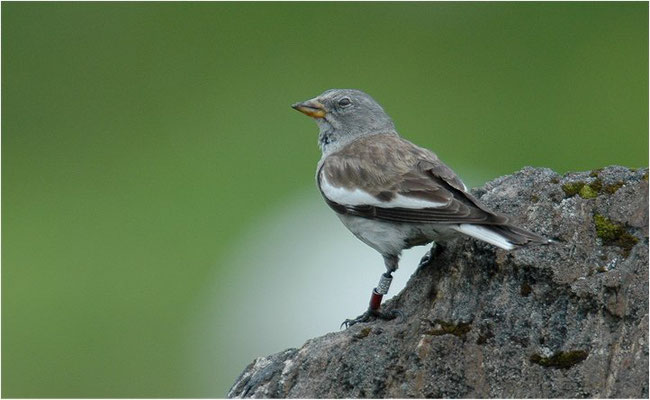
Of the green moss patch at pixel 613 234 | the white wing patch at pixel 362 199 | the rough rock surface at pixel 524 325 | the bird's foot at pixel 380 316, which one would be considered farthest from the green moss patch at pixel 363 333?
the green moss patch at pixel 613 234

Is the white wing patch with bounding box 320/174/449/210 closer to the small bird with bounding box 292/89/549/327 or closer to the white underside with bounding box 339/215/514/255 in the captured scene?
the small bird with bounding box 292/89/549/327

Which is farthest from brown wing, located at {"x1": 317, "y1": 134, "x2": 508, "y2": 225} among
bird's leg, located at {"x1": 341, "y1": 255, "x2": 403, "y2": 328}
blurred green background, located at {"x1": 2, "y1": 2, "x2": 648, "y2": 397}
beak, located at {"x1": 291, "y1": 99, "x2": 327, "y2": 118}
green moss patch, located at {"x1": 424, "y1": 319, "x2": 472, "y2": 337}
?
blurred green background, located at {"x1": 2, "y1": 2, "x2": 648, "y2": 397}

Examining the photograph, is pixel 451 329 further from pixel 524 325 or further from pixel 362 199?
pixel 362 199

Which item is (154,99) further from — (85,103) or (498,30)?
(498,30)

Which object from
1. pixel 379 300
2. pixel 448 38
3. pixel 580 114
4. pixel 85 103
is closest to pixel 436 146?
pixel 580 114

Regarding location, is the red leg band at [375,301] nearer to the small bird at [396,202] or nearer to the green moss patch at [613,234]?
the small bird at [396,202]
